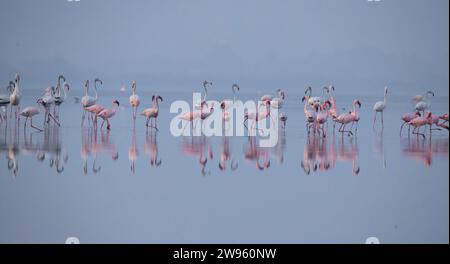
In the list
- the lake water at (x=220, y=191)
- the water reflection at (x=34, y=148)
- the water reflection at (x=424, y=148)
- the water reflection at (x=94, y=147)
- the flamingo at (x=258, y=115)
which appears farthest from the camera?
the flamingo at (x=258, y=115)

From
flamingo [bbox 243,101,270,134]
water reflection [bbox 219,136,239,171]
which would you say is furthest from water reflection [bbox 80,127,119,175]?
flamingo [bbox 243,101,270,134]

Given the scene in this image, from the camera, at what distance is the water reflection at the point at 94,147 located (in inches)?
287

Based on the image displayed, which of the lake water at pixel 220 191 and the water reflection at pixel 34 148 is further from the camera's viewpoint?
the water reflection at pixel 34 148

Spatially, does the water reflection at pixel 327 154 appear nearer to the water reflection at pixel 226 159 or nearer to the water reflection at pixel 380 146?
the water reflection at pixel 380 146

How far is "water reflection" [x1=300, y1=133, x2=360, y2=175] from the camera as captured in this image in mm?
7199

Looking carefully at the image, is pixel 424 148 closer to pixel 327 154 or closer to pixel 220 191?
pixel 327 154

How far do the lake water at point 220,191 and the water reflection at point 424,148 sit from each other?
0.01 metres

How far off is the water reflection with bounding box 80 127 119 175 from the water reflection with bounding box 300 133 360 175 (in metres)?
1.85

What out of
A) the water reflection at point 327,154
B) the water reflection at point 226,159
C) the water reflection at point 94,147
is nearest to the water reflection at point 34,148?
the water reflection at point 94,147

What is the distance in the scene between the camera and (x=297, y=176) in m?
6.78

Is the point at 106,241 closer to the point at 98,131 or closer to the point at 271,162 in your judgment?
the point at 271,162

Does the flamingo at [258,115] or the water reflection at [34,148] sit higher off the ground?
the flamingo at [258,115]

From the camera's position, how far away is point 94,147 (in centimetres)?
829
